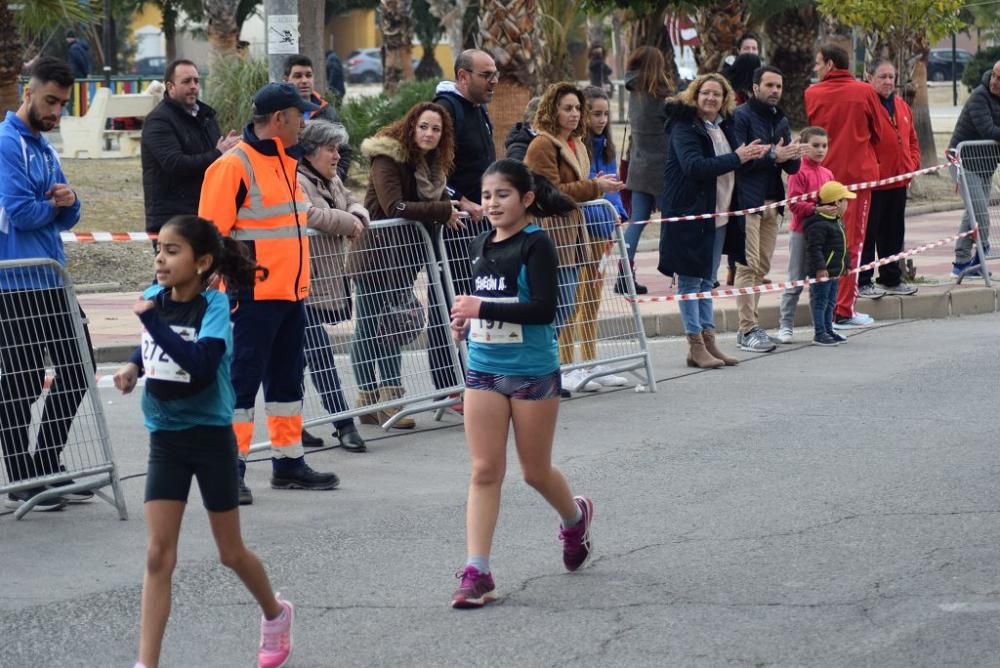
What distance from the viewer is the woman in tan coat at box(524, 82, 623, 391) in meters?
9.98

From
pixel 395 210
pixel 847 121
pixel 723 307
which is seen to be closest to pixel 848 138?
pixel 847 121

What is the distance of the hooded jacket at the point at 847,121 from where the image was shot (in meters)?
12.7

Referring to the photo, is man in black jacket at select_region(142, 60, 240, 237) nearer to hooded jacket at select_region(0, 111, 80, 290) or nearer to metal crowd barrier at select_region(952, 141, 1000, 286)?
hooded jacket at select_region(0, 111, 80, 290)

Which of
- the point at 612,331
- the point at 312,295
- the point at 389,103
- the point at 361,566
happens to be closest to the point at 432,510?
the point at 361,566

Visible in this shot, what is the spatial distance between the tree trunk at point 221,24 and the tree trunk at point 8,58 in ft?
49.5

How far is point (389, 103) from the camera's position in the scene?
24109mm

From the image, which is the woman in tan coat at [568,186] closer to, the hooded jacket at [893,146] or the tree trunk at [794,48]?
the hooded jacket at [893,146]

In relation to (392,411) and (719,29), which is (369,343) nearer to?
(392,411)

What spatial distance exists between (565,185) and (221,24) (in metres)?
24.7

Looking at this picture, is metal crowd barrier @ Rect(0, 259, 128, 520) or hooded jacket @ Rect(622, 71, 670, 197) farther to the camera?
hooded jacket @ Rect(622, 71, 670, 197)

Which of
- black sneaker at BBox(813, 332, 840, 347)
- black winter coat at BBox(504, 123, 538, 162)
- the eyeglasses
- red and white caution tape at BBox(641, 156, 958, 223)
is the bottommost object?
black sneaker at BBox(813, 332, 840, 347)

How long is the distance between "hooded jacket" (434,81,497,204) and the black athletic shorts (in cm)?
486

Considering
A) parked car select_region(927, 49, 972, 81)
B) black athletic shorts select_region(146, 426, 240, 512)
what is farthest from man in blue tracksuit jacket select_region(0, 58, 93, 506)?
parked car select_region(927, 49, 972, 81)

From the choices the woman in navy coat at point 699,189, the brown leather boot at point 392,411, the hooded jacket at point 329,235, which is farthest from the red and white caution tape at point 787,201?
the hooded jacket at point 329,235
